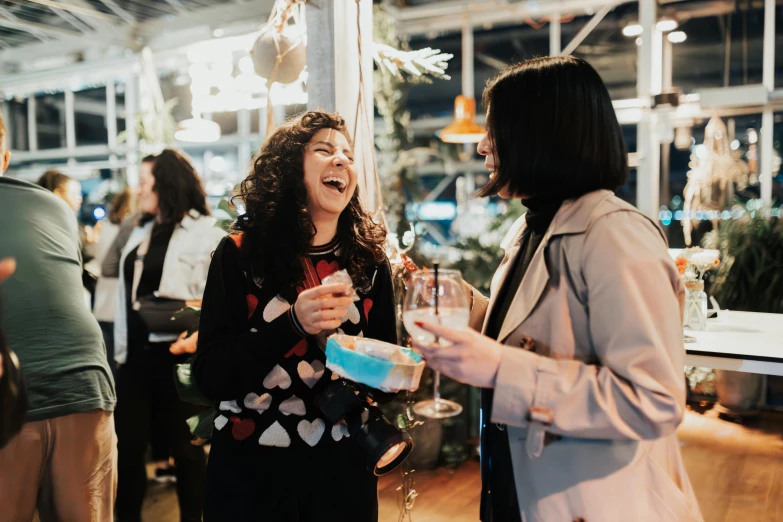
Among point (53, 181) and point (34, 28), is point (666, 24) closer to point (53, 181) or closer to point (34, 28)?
point (53, 181)

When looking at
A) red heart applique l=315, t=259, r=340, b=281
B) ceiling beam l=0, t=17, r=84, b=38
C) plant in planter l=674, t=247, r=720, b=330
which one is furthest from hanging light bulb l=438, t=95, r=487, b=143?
ceiling beam l=0, t=17, r=84, b=38

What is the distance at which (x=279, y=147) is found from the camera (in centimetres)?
164

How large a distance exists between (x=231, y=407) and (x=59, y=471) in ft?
2.29

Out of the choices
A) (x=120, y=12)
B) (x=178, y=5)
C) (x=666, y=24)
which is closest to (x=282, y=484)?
(x=666, y=24)

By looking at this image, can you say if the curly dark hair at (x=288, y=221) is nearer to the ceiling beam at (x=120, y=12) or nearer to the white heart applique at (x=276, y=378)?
the white heart applique at (x=276, y=378)

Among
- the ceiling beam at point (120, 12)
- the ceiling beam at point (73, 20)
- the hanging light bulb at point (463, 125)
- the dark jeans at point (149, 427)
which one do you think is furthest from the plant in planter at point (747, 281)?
the ceiling beam at point (73, 20)

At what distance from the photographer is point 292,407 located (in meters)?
1.49

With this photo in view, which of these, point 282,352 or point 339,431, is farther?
point 339,431

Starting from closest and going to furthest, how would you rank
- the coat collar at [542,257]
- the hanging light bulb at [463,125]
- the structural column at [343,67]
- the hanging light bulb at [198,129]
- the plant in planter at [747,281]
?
the coat collar at [542,257] < the structural column at [343,67] < the hanging light bulb at [198,129] < the hanging light bulb at [463,125] < the plant in planter at [747,281]

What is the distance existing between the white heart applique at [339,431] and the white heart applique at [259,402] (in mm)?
163

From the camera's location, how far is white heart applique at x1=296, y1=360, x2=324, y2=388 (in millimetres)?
1492

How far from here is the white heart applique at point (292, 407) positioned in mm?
1483

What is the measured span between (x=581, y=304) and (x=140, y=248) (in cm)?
246

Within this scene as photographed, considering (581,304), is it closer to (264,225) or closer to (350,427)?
(350,427)
